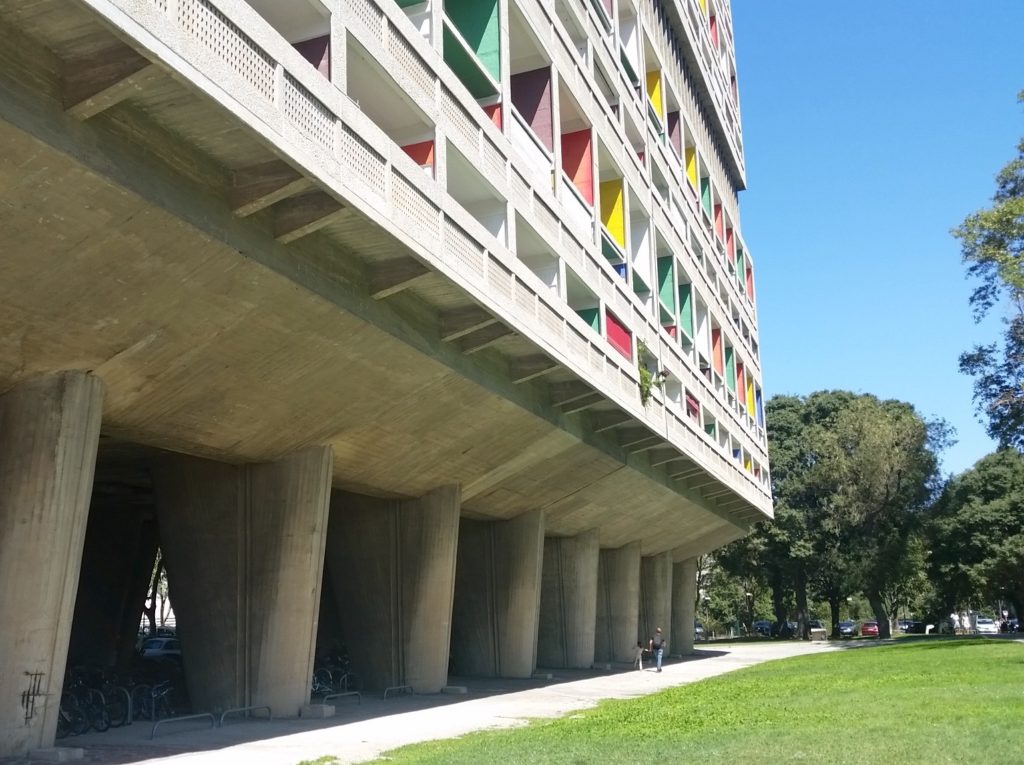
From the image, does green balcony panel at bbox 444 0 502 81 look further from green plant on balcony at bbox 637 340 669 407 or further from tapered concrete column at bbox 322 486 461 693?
tapered concrete column at bbox 322 486 461 693

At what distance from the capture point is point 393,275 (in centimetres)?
1644

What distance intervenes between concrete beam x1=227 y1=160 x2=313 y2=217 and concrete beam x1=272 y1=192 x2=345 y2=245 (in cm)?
66

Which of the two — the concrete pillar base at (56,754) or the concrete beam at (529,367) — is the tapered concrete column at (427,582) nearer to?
the concrete beam at (529,367)

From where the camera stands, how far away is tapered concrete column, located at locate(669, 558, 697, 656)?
2014 inches

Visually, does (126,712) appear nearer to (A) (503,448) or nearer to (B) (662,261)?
(A) (503,448)

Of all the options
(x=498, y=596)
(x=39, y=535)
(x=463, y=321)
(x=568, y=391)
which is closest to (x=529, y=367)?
(x=568, y=391)

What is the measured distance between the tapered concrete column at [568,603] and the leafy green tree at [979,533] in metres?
29.2

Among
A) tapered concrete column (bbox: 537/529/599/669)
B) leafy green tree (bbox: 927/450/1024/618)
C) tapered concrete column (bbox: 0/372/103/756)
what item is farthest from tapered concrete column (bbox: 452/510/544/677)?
leafy green tree (bbox: 927/450/1024/618)

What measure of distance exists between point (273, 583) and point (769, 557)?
1905 inches

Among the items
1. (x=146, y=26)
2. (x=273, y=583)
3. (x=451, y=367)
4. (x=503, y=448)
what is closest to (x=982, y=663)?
(x=503, y=448)

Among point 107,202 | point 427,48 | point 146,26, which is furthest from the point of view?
point 427,48

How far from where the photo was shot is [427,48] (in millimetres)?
16859

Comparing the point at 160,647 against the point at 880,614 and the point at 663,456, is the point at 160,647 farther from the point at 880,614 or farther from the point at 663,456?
the point at 880,614

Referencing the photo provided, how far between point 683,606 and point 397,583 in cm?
3234
